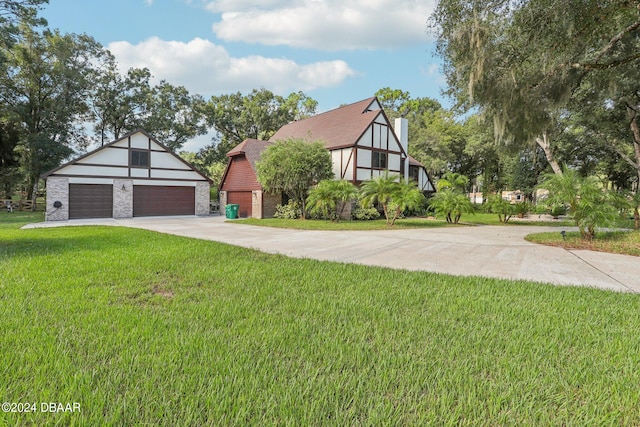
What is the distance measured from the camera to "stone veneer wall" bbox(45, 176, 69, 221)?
16.3m

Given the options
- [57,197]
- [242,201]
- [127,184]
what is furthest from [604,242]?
[57,197]

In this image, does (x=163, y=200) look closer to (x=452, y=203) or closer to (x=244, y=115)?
(x=244, y=115)

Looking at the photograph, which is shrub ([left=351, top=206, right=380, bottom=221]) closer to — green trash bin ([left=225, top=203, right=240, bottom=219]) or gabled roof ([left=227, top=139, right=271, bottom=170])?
gabled roof ([left=227, top=139, right=271, bottom=170])

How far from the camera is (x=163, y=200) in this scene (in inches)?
788

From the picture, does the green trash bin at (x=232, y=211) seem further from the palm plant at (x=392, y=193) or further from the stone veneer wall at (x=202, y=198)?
the palm plant at (x=392, y=193)

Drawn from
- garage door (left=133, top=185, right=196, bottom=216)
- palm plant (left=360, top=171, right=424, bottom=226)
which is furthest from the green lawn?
garage door (left=133, top=185, right=196, bottom=216)

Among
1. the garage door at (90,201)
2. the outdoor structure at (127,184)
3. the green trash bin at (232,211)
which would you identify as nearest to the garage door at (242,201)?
the green trash bin at (232,211)

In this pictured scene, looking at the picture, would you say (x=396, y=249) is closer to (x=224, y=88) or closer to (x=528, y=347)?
(x=528, y=347)

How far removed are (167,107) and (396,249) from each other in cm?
2890

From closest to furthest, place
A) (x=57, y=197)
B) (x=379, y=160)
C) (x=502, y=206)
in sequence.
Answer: (x=502, y=206)
(x=57, y=197)
(x=379, y=160)

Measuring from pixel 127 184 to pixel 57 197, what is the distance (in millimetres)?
3269

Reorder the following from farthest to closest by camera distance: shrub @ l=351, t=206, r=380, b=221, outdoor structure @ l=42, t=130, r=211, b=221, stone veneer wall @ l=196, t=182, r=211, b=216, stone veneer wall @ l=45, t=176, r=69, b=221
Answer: stone veneer wall @ l=196, t=182, r=211, b=216 < shrub @ l=351, t=206, r=380, b=221 < outdoor structure @ l=42, t=130, r=211, b=221 < stone veneer wall @ l=45, t=176, r=69, b=221

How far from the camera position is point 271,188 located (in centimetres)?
1698

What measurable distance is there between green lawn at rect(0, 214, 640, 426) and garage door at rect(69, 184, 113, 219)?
1581 centimetres
